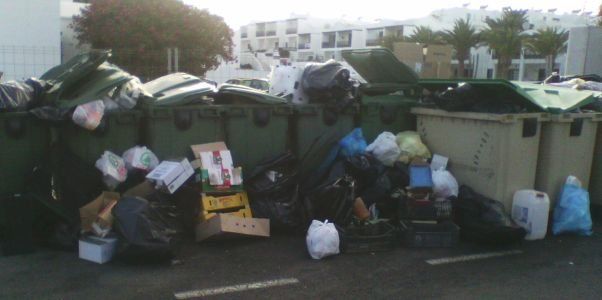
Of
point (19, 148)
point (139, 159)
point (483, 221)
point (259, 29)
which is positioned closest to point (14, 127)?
point (19, 148)

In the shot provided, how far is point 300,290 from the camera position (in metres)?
3.65

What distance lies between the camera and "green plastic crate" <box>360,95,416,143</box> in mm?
5996

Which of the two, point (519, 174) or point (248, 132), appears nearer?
point (519, 174)

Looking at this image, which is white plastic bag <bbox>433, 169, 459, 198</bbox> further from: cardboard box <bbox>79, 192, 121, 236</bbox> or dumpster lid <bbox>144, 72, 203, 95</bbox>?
cardboard box <bbox>79, 192, 121, 236</bbox>

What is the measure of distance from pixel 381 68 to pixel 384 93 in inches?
14.4

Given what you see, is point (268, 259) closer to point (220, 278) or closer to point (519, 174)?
point (220, 278)

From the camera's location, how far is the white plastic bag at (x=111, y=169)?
4.65 meters

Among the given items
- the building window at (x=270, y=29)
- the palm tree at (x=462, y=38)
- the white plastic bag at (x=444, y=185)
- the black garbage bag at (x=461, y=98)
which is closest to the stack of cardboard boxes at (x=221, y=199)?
the white plastic bag at (x=444, y=185)

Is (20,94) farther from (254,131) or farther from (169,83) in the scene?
(254,131)

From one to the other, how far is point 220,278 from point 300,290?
23.4 inches

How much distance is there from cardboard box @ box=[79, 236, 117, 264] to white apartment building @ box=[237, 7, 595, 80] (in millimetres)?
42803

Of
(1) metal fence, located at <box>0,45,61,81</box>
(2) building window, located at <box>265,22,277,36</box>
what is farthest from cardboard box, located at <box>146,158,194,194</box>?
(2) building window, located at <box>265,22,277,36</box>

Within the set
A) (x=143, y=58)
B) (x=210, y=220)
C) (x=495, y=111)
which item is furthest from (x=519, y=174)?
(x=143, y=58)

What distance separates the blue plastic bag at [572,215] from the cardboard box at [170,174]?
3400 mm
